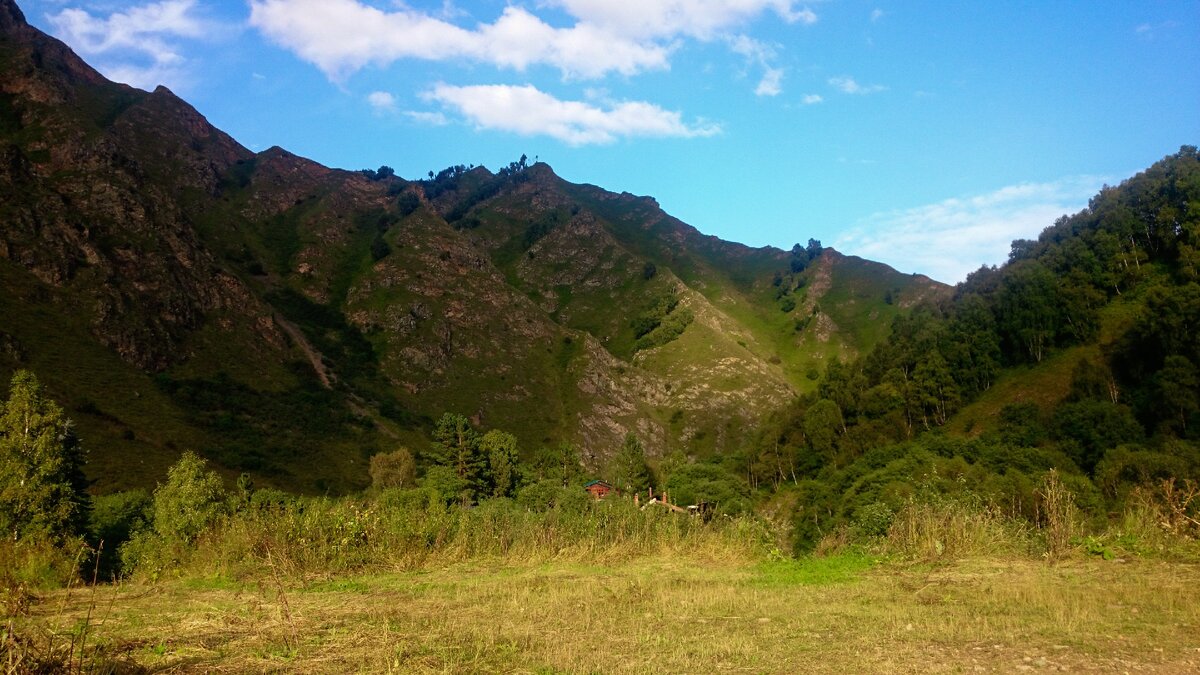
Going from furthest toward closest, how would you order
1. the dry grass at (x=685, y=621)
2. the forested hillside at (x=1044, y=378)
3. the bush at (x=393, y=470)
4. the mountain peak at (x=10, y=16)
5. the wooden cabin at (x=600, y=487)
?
1. the mountain peak at (x=10, y=16)
2. the wooden cabin at (x=600, y=487)
3. the bush at (x=393, y=470)
4. the forested hillside at (x=1044, y=378)
5. the dry grass at (x=685, y=621)

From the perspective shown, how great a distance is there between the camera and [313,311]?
124 m

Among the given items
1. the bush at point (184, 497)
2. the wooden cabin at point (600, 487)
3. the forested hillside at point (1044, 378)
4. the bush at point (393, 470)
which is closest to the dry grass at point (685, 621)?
the bush at point (184, 497)

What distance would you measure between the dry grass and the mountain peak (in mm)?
191133

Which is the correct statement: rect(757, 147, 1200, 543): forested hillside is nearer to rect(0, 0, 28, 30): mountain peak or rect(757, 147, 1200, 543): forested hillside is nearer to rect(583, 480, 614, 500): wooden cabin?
rect(583, 480, 614, 500): wooden cabin

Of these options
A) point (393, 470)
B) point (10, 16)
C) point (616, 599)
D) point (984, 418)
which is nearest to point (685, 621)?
point (616, 599)

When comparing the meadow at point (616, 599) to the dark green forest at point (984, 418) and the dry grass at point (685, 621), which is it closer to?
the dry grass at point (685, 621)

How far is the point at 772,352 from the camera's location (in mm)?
161875

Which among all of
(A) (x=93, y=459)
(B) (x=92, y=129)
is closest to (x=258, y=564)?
(A) (x=93, y=459)

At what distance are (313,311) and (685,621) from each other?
12984cm

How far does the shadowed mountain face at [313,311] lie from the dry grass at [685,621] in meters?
64.2

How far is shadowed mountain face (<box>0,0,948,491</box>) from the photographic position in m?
76.8

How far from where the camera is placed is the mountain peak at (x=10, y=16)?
454ft

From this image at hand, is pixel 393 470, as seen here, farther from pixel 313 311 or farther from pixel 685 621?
pixel 685 621

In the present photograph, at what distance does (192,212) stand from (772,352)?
137680 millimetres
